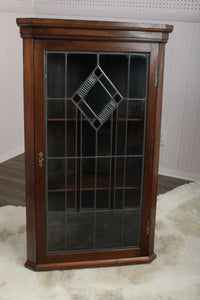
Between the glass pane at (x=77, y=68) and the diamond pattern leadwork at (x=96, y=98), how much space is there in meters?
0.03

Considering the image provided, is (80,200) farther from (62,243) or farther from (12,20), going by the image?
(12,20)

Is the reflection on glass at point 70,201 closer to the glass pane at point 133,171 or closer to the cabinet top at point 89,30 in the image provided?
the glass pane at point 133,171

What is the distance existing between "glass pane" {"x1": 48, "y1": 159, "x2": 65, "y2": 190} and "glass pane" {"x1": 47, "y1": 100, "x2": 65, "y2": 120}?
0.92 feet

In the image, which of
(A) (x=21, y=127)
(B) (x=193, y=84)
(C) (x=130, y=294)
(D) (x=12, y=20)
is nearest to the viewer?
(C) (x=130, y=294)

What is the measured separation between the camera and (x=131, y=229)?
2488mm

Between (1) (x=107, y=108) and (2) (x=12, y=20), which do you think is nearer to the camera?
(1) (x=107, y=108)

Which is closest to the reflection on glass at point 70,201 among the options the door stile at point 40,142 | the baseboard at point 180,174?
the door stile at point 40,142

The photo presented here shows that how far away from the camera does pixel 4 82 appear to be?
14.7ft

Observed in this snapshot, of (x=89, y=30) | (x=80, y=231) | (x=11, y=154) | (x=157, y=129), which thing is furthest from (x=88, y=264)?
(x=11, y=154)

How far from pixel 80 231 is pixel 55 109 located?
85cm

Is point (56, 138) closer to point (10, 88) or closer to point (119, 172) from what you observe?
point (119, 172)

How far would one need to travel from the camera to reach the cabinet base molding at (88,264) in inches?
95.2

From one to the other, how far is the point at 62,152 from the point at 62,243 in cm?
64

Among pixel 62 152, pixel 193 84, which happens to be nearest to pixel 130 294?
pixel 62 152
